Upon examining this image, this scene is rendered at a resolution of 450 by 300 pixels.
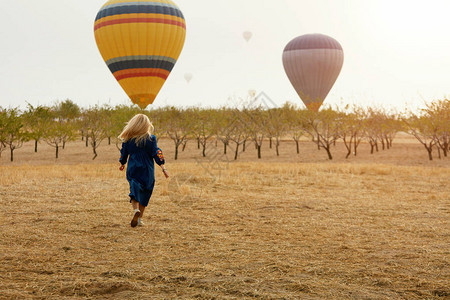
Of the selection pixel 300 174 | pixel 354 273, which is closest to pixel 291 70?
pixel 300 174

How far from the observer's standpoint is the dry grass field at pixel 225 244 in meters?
4.45

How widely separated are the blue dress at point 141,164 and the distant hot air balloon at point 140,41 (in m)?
32.6

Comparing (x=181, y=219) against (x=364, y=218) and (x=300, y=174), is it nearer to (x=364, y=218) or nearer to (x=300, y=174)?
(x=364, y=218)

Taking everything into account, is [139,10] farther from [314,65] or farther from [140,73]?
[314,65]

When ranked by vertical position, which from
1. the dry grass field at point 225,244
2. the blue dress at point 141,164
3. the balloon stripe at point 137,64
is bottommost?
the dry grass field at point 225,244

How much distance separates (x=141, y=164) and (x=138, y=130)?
0.63 meters

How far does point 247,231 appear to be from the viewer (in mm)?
7336

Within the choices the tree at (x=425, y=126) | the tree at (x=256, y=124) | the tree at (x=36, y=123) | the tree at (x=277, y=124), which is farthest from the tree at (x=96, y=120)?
the tree at (x=425, y=126)

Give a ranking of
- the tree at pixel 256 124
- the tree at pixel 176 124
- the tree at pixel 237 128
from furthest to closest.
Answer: the tree at pixel 176 124 < the tree at pixel 256 124 < the tree at pixel 237 128

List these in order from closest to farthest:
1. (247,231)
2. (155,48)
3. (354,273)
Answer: (354,273) < (247,231) < (155,48)

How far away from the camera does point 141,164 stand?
7.54m

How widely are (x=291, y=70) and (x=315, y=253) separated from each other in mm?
54136

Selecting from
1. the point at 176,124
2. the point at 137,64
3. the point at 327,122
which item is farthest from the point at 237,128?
the point at 137,64

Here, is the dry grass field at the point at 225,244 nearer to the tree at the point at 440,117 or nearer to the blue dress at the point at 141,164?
the blue dress at the point at 141,164
